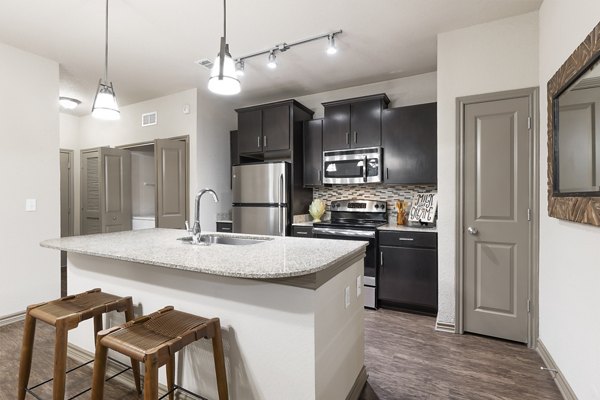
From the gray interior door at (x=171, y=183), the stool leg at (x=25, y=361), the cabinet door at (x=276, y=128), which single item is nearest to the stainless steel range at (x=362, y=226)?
the cabinet door at (x=276, y=128)

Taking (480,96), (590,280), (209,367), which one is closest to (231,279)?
(209,367)

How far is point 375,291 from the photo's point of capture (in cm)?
336

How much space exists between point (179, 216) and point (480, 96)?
3.81 metres

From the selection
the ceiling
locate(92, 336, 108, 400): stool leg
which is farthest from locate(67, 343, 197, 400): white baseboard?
the ceiling

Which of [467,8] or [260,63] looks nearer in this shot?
[467,8]

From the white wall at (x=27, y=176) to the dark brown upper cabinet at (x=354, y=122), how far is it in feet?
10.1

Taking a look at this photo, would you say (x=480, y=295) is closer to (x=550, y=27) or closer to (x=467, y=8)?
(x=550, y=27)

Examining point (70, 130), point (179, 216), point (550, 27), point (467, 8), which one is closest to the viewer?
point (550, 27)

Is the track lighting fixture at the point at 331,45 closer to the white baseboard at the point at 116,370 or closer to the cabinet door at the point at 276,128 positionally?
the cabinet door at the point at 276,128

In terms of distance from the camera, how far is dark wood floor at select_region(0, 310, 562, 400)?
6.31ft

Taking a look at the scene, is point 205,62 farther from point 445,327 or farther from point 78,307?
point 445,327

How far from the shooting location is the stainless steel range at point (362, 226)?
3369 millimetres

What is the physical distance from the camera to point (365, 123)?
3746mm

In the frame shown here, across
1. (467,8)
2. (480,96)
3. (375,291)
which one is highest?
(467,8)
